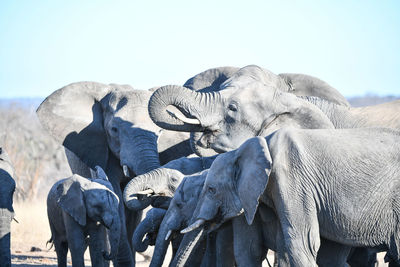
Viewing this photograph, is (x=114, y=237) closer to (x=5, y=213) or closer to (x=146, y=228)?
(x=146, y=228)

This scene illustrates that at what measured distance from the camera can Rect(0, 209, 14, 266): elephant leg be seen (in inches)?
287

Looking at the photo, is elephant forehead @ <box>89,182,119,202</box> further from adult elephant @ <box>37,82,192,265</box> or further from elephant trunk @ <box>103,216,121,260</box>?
adult elephant @ <box>37,82,192,265</box>

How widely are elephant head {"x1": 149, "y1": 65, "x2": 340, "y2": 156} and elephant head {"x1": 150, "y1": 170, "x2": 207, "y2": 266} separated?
3.08ft

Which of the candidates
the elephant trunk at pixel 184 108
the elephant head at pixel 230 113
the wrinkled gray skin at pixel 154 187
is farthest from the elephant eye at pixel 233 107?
the wrinkled gray skin at pixel 154 187

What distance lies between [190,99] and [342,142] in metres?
2.04

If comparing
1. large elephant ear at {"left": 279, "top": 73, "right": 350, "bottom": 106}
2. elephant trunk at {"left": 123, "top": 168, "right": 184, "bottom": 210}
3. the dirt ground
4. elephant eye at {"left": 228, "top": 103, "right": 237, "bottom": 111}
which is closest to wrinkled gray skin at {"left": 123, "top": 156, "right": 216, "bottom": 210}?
elephant trunk at {"left": 123, "top": 168, "right": 184, "bottom": 210}

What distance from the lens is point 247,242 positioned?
5.62m

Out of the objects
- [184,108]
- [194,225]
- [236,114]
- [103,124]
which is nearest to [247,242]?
[194,225]

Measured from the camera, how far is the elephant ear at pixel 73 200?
724 cm

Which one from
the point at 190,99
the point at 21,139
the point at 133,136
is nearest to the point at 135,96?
the point at 133,136

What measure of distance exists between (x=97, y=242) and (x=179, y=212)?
1.56m

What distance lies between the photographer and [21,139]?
24766 millimetres

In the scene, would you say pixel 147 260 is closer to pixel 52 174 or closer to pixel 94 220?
pixel 94 220

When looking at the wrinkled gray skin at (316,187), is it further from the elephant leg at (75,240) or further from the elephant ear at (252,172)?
the elephant leg at (75,240)
